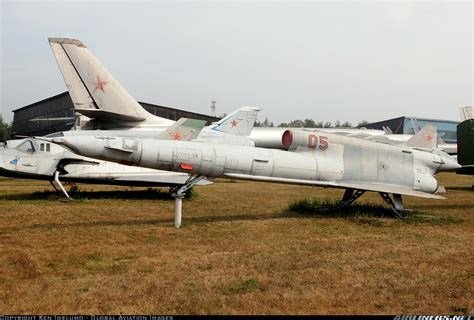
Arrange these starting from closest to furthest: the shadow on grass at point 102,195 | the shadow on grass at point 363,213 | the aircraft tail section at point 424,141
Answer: the shadow on grass at point 363,213, the aircraft tail section at point 424,141, the shadow on grass at point 102,195

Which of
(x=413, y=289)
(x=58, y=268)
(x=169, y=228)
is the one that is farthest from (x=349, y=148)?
(x=58, y=268)

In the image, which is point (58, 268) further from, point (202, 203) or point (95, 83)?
point (95, 83)

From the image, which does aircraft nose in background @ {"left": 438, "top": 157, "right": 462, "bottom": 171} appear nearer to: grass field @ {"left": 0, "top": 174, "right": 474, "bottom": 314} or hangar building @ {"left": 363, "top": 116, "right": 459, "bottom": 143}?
grass field @ {"left": 0, "top": 174, "right": 474, "bottom": 314}

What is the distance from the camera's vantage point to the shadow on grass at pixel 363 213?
11.3m

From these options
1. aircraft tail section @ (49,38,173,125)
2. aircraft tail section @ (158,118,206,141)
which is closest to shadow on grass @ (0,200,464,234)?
aircraft tail section @ (158,118,206,141)

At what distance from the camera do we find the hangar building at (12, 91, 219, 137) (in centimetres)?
4784

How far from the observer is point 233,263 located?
671 cm

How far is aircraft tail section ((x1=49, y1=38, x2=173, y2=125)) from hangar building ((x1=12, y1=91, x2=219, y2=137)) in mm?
24009

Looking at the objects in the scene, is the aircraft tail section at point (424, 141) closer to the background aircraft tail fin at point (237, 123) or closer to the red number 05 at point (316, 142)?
the red number 05 at point (316, 142)

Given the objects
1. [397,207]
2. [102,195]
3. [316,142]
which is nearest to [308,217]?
[316,142]

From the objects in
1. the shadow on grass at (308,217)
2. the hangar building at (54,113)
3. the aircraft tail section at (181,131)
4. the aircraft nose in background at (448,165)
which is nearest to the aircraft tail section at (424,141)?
the aircraft nose in background at (448,165)

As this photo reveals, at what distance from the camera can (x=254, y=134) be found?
31.2 m

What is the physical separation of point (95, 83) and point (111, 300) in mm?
15164

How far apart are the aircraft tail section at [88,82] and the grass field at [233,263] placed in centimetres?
716
